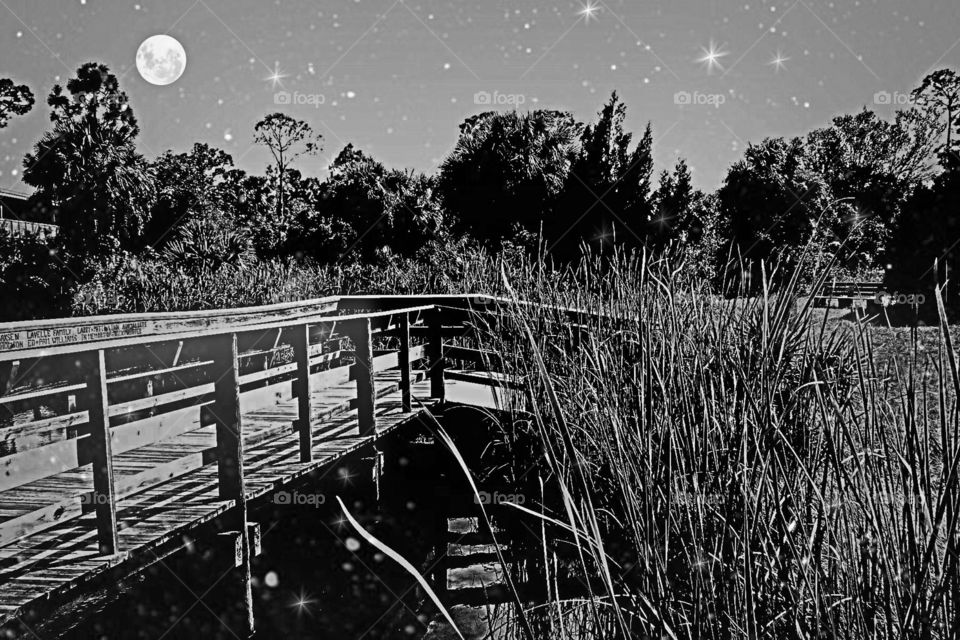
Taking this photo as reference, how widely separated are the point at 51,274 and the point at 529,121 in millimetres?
15779

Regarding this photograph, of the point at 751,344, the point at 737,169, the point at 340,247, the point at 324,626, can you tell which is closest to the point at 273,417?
the point at 324,626

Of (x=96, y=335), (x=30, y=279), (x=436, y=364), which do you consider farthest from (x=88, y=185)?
(x=436, y=364)

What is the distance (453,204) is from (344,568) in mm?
20124

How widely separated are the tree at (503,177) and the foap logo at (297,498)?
761 inches

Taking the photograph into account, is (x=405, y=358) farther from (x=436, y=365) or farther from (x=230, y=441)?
(x=230, y=441)

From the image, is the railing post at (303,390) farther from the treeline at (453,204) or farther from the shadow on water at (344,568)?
the treeline at (453,204)

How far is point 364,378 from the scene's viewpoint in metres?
6.24

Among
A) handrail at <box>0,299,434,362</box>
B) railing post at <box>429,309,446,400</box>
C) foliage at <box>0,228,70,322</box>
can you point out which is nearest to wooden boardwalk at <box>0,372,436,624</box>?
handrail at <box>0,299,434,362</box>

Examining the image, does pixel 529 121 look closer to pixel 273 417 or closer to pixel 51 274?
pixel 51 274

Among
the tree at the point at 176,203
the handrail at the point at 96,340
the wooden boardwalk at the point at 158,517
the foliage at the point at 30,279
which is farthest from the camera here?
the tree at the point at 176,203

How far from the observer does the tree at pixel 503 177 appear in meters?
24.7

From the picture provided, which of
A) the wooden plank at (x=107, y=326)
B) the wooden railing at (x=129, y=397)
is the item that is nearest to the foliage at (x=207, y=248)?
the wooden plank at (x=107, y=326)

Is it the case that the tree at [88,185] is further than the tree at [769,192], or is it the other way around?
the tree at [769,192]

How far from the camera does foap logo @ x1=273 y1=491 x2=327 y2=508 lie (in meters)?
4.76
